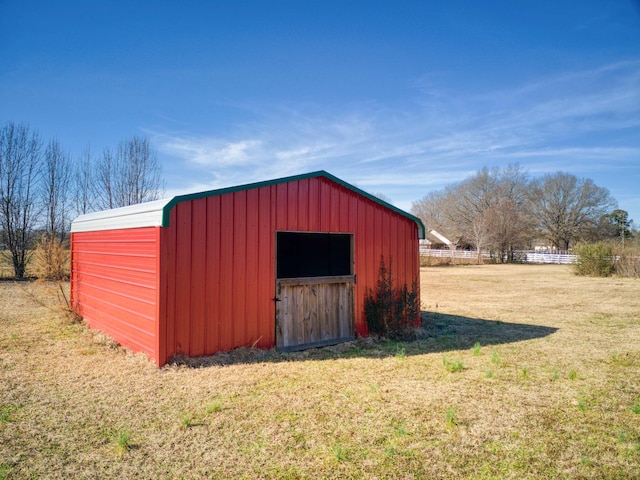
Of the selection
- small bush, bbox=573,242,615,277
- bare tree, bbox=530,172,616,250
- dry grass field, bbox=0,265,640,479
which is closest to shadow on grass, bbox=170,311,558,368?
dry grass field, bbox=0,265,640,479

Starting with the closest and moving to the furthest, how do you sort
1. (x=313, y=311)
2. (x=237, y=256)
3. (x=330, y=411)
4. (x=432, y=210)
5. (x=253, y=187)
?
1. (x=330, y=411)
2. (x=237, y=256)
3. (x=253, y=187)
4. (x=313, y=311)
5. (x=432, y=210)

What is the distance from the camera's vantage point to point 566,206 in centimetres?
5050

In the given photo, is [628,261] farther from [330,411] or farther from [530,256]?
[330,411]

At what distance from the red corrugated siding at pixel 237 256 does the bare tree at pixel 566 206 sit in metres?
51.7

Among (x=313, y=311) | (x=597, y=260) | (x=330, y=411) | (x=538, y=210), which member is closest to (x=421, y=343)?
(x=313, y=311)

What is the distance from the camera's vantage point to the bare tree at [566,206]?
4912 centimetres

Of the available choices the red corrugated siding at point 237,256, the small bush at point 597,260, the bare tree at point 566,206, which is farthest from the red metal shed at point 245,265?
the bare tree at point 566,206

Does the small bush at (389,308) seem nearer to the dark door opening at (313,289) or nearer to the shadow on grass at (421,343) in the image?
the shadow on grass at (421,343)

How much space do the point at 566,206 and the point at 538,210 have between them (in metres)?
3.11

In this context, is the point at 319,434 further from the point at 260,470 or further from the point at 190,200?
the point at 190,200

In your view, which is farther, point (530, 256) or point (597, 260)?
point (530, 256)

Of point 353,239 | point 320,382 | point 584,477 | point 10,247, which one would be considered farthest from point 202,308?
point 10,247

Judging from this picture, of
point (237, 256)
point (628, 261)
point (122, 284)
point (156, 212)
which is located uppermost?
point (156, 212)

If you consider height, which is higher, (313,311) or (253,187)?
(253,187)
